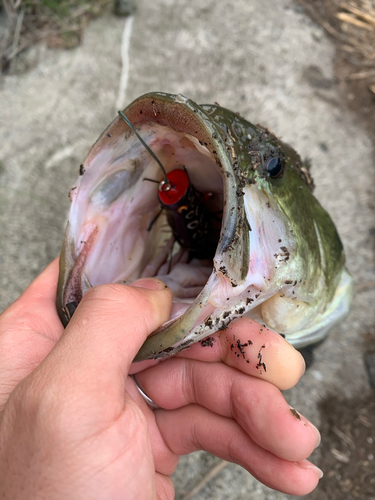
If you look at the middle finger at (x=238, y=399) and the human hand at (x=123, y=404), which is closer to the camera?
the human hand at (x=123, y=404)

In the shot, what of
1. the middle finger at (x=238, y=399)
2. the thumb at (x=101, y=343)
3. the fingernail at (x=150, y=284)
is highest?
the thumb at (x=101, y=343)

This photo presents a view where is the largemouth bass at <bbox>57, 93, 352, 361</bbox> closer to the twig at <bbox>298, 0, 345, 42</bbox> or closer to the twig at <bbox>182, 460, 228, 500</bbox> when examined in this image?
the twig at <bbox>182, 460, 228, 500</bbox>

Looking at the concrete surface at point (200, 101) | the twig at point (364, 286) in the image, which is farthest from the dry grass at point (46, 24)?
the twig at point (364, 286)

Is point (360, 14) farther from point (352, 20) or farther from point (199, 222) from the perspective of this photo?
point (199, 222)

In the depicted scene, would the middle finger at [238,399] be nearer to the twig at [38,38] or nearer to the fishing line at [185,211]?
the fishing line at [185,211]

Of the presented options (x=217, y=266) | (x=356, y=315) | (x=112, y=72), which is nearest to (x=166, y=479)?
(x=217, y=266)

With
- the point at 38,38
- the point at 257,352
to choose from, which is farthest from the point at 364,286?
the point at 38,38
